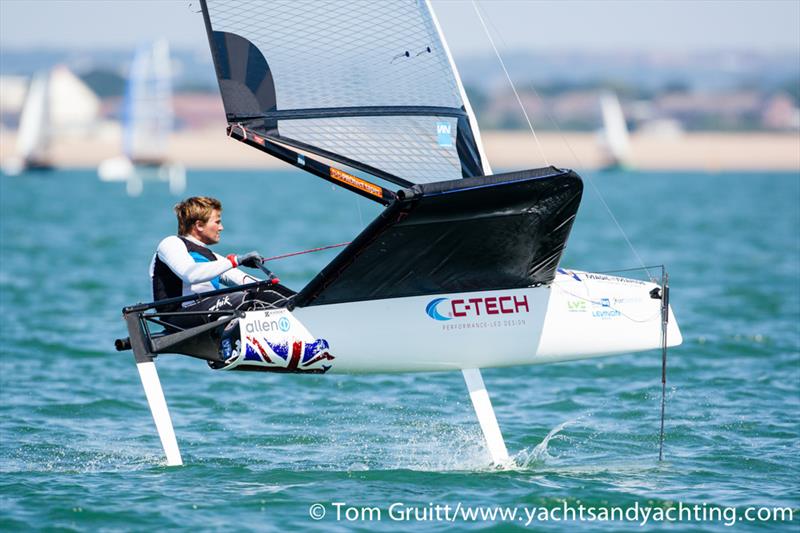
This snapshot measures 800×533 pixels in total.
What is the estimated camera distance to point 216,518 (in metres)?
5.32

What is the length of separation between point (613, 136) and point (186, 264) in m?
71.8

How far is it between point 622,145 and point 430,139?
71.5 meters

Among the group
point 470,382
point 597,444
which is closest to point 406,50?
point 470,382

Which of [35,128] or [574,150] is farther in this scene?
[574,150]

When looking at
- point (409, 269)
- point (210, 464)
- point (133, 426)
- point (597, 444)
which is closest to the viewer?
point (409, 269)

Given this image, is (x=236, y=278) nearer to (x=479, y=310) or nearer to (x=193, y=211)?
(x=193, y=211)

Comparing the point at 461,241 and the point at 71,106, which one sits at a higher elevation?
the point at 71,106

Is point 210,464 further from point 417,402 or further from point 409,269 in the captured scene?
point 417,402

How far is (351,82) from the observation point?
6828 mm

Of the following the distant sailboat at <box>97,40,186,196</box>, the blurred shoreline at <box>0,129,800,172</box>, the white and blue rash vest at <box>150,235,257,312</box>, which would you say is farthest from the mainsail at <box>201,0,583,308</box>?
the blurred shoreline at <box>0,129,800,172</box>

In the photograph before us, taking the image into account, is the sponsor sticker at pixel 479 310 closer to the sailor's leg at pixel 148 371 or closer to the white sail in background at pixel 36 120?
the sailor's leg at pixel 148 371

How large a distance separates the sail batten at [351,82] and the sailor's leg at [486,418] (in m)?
1.25

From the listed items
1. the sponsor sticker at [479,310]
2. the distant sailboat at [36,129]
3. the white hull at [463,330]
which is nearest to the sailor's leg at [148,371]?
the white hull at [463,330]

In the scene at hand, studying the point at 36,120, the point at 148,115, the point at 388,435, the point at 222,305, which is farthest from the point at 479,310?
the point at 36,120
